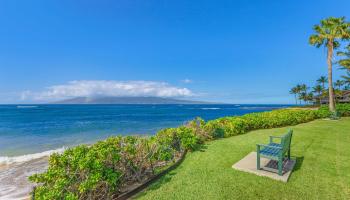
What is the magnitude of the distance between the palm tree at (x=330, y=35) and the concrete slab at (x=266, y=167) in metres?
19.7

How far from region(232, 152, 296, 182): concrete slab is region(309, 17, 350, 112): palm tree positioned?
19.7m

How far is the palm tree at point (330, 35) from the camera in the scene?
19.3m

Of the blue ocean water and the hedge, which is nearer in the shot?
the hedge

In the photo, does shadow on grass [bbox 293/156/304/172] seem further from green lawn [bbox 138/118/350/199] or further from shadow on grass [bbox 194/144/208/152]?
shadow on grass [bbox 194/144/208/152]

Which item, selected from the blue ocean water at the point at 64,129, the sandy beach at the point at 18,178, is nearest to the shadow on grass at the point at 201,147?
the sandy beach at the point at 18,178

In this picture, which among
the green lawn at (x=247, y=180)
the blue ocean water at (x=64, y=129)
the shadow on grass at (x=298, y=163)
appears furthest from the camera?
Result: the blue ocean water at (x=64, y=129)

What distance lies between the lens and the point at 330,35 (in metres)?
19.7

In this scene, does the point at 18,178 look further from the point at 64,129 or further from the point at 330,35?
the point at 330,35

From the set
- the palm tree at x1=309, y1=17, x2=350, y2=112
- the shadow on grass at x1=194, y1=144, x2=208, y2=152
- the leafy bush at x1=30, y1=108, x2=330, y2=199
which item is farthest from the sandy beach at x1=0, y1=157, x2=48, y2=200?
the palm tree at x1=309, y1=17, x2=350, y2=112

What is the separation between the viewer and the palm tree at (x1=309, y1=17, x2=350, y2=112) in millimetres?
19266

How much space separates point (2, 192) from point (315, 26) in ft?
95.8

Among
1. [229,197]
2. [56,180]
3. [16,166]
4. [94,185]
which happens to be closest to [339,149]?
[229,197]

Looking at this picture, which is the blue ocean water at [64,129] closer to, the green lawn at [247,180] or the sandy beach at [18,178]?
the sandy beach at [18,178]

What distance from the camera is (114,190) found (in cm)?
375
